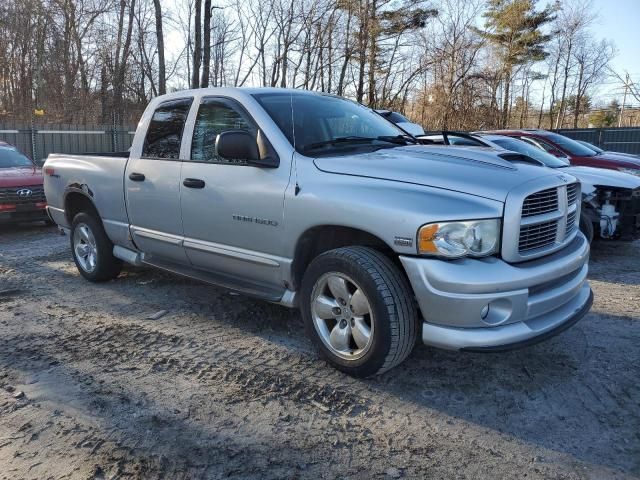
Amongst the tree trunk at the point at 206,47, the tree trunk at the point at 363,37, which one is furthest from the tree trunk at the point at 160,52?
the tree trunk at the point at 363,37

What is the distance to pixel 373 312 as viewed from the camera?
10.3ft

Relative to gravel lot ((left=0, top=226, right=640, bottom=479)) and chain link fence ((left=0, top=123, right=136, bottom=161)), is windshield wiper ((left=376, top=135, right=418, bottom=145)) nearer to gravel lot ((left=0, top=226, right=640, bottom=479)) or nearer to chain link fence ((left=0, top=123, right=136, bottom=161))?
gravel lot ((left=0, top=226, right=640, bottom=479))

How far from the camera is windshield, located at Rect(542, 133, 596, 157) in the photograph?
9.98 m

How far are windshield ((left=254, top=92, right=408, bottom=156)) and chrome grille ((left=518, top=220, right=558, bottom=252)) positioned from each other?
1.31 m

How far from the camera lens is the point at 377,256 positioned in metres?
3.22

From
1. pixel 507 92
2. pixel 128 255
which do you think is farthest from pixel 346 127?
pixel 507 92

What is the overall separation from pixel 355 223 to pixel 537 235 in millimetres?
1100

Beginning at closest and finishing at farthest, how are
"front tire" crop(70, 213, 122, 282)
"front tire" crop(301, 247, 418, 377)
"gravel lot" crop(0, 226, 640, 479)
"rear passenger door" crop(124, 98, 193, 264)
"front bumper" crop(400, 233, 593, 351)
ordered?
1. "gravel lot" crop(0, 226, 640, 479)
2. "front bumper" crop(400, 233, 593, 351)
3. "front tire" crop(301, 247, 418, 377)
4. "rear passenger door" crop(124, 98, 193, 264)
5. "front tire" crop(70, 213, 122, 282)

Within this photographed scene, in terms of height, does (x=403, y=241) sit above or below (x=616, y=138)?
below

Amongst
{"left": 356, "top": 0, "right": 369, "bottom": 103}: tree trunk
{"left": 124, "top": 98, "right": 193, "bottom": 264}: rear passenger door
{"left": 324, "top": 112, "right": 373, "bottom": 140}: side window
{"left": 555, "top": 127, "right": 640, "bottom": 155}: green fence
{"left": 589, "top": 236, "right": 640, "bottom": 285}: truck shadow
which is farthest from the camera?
{"left": 356, "top": 0, "right": 369, "bottom": 103}: tree trunk

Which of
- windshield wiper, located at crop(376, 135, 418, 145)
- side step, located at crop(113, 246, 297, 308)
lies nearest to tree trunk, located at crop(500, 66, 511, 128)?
windshield wiper, located at crop(376, 135, 418, 145)

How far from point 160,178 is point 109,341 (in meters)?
1.42

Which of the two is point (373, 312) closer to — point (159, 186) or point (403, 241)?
point (403, 241)

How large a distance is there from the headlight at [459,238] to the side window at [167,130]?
249 centimetres
